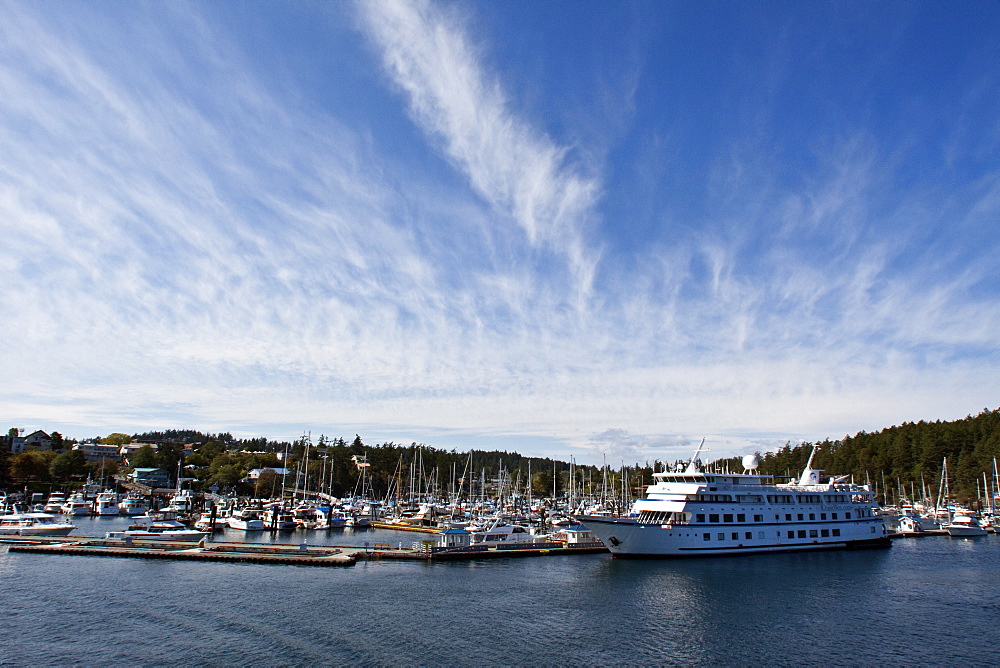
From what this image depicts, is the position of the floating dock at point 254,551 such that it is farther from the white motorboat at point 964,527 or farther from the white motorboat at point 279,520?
the white motorboat at point 964,527

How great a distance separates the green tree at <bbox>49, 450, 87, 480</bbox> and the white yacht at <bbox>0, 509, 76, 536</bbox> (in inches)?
2907

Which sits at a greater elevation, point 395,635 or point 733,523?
point 733,523

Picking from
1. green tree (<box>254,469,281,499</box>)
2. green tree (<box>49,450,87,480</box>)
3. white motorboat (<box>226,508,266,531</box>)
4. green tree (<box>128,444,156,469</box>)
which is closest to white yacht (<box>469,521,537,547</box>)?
white motorboat (<box>226,508,266,531</box>)

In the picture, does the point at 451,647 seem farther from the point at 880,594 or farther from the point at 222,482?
the point at 222,482

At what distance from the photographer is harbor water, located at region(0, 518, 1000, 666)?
35.2 m

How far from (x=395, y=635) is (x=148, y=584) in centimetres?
2863

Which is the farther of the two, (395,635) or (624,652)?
(395,635)

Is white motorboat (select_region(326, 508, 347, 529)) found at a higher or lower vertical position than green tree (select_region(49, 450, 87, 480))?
lower

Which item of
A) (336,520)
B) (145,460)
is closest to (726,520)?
(336,520)

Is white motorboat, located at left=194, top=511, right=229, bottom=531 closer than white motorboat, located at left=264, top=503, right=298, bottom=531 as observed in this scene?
Yes

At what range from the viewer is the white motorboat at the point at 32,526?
277 ft

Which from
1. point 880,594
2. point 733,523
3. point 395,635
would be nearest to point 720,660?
point 395,635

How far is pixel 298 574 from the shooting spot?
59094 millimetres

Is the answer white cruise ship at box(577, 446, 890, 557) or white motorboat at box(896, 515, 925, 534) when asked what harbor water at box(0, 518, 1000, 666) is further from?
white motorboat at box(896, 515, 925, 534)
